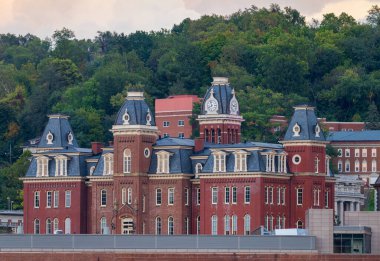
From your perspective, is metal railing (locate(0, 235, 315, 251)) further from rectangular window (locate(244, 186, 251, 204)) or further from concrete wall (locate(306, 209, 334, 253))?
rectangular window (locate(244, 186, 251, 204))

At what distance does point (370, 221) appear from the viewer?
6038 inches

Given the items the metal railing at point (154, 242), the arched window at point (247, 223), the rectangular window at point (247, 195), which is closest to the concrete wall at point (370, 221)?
the metal railing at point (154, 242)

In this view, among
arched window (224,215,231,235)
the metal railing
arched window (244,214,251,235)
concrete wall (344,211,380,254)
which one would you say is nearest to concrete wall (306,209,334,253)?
the metal railing

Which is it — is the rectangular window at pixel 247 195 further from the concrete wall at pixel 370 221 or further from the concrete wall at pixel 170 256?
the concrete wall at pixel 170 256

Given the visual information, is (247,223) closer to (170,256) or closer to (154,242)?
(154,242)

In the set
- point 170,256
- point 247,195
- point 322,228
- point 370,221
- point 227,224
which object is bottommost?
point 170,256

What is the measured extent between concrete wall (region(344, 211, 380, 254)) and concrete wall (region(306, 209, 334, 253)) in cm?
307

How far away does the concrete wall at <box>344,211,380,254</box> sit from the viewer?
151250 mm

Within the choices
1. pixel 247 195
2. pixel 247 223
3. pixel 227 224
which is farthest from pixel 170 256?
pixel 247 195

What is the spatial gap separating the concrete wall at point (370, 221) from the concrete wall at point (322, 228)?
10.1 feet

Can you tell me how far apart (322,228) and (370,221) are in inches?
200

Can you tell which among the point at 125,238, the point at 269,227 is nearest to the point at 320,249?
the point at 125,238

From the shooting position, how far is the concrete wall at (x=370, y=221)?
151250 millimetres

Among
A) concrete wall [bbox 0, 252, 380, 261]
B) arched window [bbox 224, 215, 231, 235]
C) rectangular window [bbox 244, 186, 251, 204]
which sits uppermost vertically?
rectangular window [bbox 244, 186, 251, 204]
